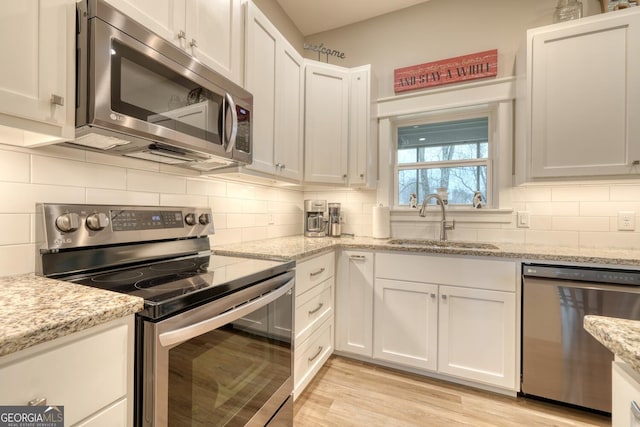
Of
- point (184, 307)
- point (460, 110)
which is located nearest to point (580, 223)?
point (460, 110)

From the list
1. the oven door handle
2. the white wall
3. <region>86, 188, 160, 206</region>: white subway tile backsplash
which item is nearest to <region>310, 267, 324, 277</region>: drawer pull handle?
the oven door handle

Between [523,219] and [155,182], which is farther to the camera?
[523,219]

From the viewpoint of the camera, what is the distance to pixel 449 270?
1.78 meters

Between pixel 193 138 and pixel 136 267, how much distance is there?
2.02 ft

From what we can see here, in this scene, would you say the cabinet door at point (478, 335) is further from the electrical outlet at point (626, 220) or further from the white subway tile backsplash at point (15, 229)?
the white subway tile backsplash at point (15, 229)

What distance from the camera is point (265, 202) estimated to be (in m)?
2.24

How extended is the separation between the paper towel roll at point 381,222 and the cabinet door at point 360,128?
23 centimetres

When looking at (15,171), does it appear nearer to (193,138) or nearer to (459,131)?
(193,138)

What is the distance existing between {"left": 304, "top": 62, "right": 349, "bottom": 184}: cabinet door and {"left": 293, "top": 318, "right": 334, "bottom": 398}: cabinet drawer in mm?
1132

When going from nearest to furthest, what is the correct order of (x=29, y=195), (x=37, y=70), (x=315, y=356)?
(x=37, y=70) < (x=29, y=195) < (x=315, y=356)

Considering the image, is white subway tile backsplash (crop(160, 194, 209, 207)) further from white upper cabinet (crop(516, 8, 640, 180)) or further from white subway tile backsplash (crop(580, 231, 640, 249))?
white subway tile backsplash (crop(580, 231, 640, 249))

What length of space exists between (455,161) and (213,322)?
221 centimetres

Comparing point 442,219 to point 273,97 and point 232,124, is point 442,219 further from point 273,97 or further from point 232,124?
point 232,124

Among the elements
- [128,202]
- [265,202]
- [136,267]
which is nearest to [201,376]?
[136,267]
